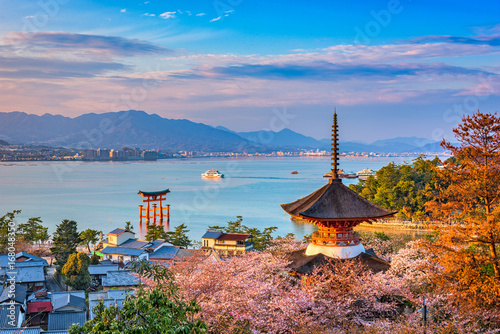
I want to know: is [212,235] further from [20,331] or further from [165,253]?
[20,331]

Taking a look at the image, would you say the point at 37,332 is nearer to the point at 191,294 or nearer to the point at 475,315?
the point at 191,294

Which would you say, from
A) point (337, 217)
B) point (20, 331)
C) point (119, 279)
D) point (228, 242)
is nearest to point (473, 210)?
point (337, 217)

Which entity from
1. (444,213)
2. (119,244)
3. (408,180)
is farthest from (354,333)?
(408,180)

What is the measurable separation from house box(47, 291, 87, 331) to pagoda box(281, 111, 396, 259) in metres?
9.27

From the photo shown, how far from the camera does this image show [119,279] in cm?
1980

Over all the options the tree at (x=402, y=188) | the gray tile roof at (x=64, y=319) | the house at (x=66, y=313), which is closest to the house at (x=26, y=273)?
the house at (x=66, y=313)

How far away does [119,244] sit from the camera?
2898 centimetres

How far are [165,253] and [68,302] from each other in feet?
34.4

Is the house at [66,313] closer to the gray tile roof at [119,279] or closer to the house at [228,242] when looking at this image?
the gray tile roof at [119,279]

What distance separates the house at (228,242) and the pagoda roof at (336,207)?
16.2m

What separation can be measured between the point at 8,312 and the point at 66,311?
1871mm

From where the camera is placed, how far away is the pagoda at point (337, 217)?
1052cm

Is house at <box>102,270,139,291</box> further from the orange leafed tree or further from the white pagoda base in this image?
the orange leafed tree

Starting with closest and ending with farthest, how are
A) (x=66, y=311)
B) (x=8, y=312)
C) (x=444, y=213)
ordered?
1. (x=444, y=213)
2. (x=8, y=312)
3. (x=66, y=311)
